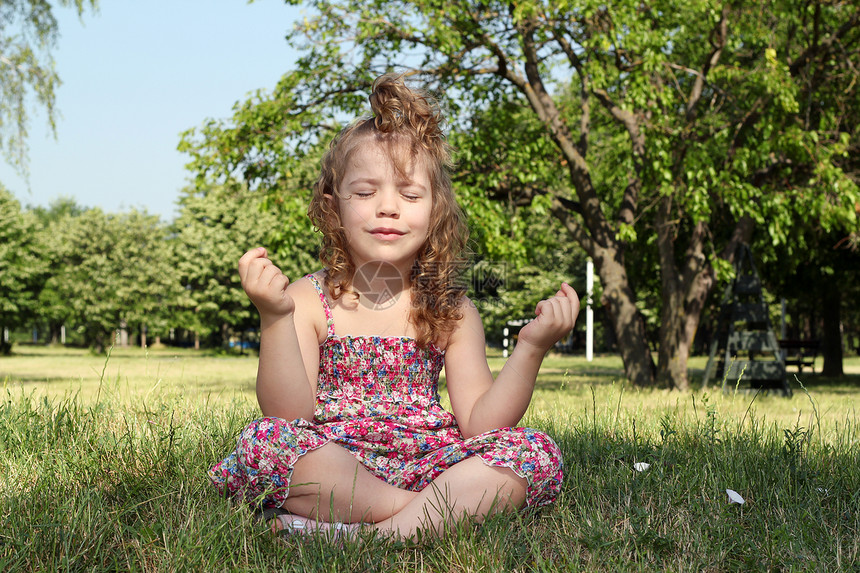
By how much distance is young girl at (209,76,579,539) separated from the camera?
101 inches

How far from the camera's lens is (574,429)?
4332mm

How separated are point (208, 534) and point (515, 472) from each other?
1021 millimetres

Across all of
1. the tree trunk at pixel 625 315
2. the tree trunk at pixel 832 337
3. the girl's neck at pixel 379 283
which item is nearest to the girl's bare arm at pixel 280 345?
the girl's neck at pixel 379 283

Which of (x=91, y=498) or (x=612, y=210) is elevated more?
(x=612, y=210)

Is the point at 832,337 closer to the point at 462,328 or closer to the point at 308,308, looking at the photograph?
the point at 462,328

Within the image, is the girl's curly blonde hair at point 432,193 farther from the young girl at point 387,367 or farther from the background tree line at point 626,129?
the background tree line at point 626,129

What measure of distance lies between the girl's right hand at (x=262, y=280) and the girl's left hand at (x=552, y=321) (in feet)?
2.84

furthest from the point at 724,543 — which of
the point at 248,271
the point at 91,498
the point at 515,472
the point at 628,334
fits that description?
the point at 628,334

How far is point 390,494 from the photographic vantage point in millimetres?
2662

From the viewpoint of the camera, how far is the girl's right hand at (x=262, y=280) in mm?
2508

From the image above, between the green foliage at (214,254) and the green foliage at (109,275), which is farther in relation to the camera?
the green foliage at (109,275)

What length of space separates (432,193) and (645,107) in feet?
26.0

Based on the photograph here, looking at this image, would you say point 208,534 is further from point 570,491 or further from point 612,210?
point 612,210

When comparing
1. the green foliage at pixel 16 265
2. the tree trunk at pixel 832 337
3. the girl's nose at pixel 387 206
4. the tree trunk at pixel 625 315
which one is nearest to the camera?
the girl's nose at pixel 387 206
